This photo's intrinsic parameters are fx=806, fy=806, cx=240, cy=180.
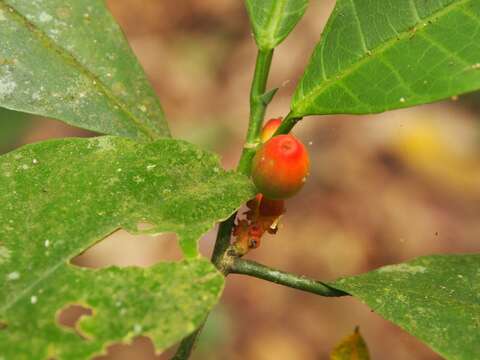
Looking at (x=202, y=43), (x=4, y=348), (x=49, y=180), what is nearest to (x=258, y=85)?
(x=49, y=180)

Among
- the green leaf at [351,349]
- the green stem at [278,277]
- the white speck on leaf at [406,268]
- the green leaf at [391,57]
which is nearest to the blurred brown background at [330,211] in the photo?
the green leaf at [351,349]

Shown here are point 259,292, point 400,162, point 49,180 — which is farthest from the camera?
point 400,162

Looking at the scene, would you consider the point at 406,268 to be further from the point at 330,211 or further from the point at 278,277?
the point at 330,211

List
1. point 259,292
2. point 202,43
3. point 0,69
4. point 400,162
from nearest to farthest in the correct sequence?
point 0,69 < point 259,292 < point 400,162 < point 202,43

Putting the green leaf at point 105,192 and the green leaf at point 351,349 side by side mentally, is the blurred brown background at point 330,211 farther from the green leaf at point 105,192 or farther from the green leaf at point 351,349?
the green leaf at point 105,192

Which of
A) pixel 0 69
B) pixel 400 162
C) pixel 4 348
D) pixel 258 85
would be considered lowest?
pixel 4 348

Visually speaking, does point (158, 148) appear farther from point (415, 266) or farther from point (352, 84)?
point (415, 266)

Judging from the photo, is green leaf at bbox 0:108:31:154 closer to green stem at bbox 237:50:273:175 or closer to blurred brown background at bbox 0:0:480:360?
blurred brown background at bbox 0:0:480:360
